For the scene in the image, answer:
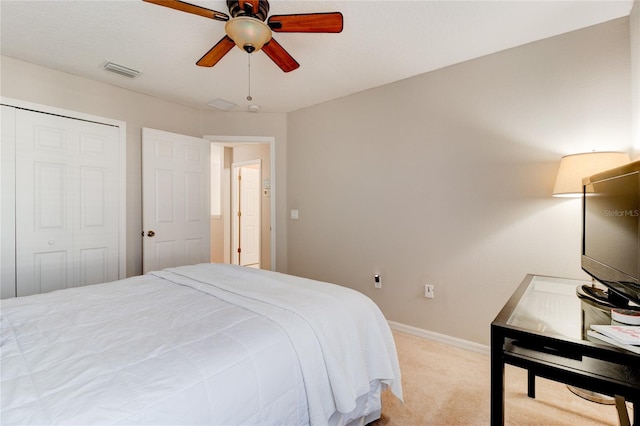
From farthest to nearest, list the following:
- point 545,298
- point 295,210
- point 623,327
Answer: point 295,210
point 545,298
point 623,327

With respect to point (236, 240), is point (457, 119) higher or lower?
higher

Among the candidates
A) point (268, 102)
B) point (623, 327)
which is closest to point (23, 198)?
point (268, 102)

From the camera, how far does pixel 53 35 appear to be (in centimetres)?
224

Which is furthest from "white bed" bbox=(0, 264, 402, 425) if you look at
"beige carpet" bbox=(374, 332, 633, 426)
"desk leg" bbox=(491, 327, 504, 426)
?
"desk leg" bbox=(491, 327, 504, 426)

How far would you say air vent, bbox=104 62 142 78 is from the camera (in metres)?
2.66

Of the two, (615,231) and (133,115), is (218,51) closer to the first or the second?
(133,115)

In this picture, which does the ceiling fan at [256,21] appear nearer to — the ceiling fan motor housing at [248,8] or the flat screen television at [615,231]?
the ceiling fan motor housing at [248,8]

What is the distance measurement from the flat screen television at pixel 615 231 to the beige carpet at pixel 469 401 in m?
0.84

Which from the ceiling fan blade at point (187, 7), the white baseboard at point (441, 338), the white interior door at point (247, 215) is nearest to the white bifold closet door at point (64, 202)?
the ceiling fan blade at point (187, 7)

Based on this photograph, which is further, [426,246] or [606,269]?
[426,246]

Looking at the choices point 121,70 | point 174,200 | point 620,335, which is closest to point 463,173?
point 620,335

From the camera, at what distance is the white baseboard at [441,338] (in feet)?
8.17

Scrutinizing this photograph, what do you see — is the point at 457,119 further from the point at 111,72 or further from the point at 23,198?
the point at 23,198

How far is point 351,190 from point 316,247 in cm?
83
